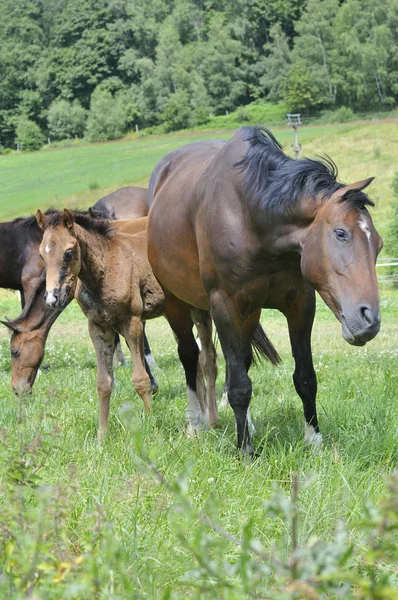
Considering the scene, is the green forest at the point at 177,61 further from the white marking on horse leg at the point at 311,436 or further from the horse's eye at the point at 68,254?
the white marking on horse leg at the point at 311,436

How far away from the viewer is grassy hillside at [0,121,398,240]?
47000 mm

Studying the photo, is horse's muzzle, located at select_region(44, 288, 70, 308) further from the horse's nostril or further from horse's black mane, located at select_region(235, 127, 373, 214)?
the horse's nostril

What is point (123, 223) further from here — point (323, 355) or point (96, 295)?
point (323, 355)

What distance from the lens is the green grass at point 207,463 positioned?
8.98ft

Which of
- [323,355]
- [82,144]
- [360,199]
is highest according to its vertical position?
[360,199]

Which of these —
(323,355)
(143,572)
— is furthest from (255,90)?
(143,572)

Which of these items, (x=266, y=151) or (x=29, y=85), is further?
(x=29, y=85)

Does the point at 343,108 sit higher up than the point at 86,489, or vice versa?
the point at 86,489

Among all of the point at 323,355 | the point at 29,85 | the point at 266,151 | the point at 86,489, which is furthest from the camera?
the point at 29,85

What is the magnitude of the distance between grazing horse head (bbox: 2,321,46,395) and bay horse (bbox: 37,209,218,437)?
1.76 meters

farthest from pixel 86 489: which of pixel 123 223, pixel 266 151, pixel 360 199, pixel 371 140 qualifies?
pixel 371 140

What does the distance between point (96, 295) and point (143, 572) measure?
3402 mm

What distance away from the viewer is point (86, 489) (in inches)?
127

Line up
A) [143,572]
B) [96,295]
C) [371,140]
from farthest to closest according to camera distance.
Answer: [371,140] < [96,295] < [143,572]
